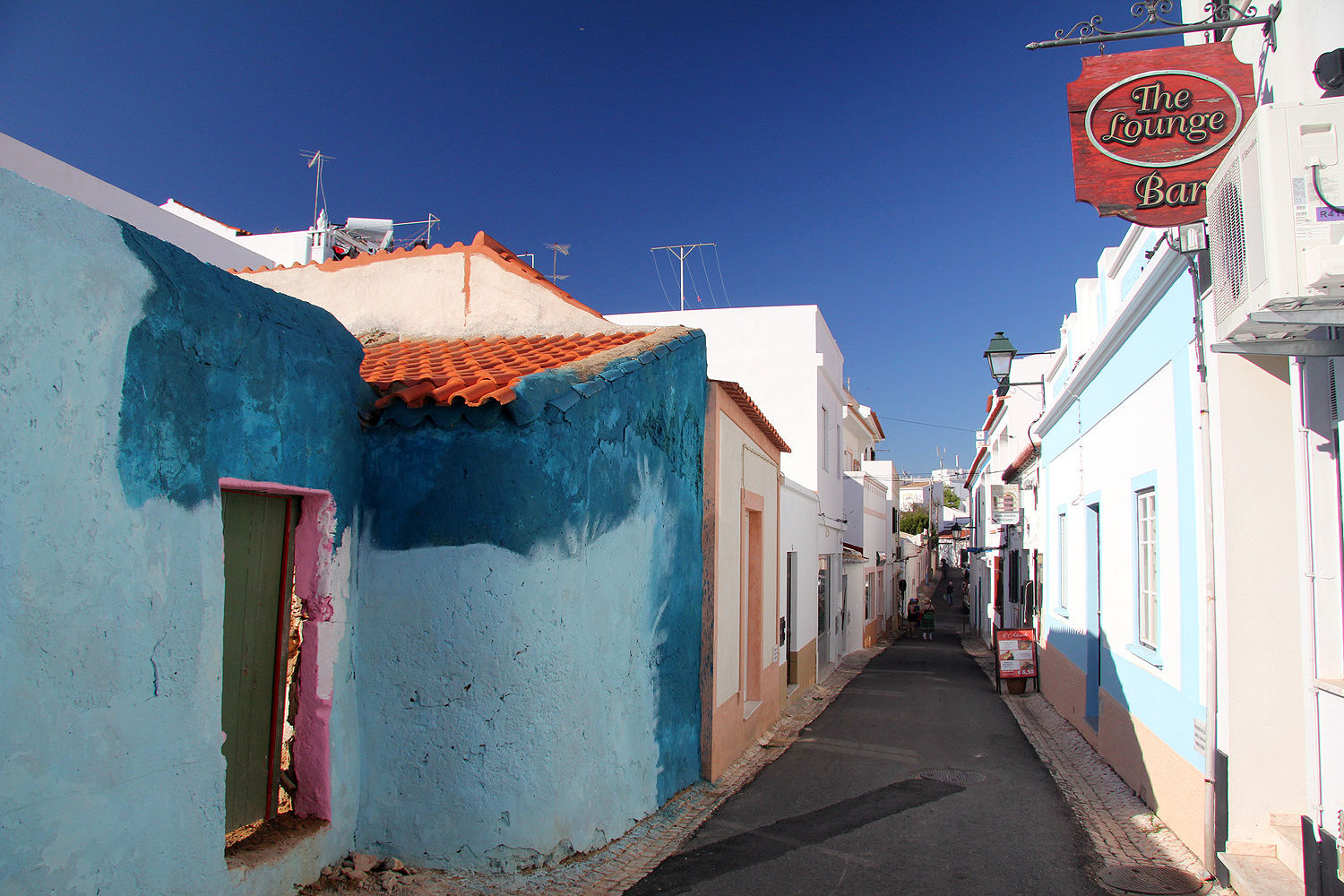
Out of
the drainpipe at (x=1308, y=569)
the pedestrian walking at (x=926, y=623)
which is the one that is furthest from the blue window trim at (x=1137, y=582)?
the pedestrian walking at (x=926, y=623)

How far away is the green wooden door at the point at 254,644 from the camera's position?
4363 millimetres

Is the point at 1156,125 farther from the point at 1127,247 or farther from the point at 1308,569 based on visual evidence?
the point at 1127,247

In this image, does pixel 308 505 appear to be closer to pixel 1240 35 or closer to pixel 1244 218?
pixel 1244 218

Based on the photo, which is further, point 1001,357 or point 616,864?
point 1001,357

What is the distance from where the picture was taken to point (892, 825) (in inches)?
271

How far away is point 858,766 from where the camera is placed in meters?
9.00

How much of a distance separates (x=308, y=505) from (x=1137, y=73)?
235 inches

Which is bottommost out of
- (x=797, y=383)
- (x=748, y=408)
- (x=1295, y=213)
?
(x=748, y=408)

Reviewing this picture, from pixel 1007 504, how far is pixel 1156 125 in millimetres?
15788

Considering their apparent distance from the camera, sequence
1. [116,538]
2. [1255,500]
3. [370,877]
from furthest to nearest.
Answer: [1255,500] → [370,877] → [116,538]

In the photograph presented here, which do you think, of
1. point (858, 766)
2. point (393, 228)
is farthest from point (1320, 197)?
point (393, 228)

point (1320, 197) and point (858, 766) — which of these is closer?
point (1320, 197)

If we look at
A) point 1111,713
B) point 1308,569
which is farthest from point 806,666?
point 1308,569

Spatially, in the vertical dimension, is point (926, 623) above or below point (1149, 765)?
below
